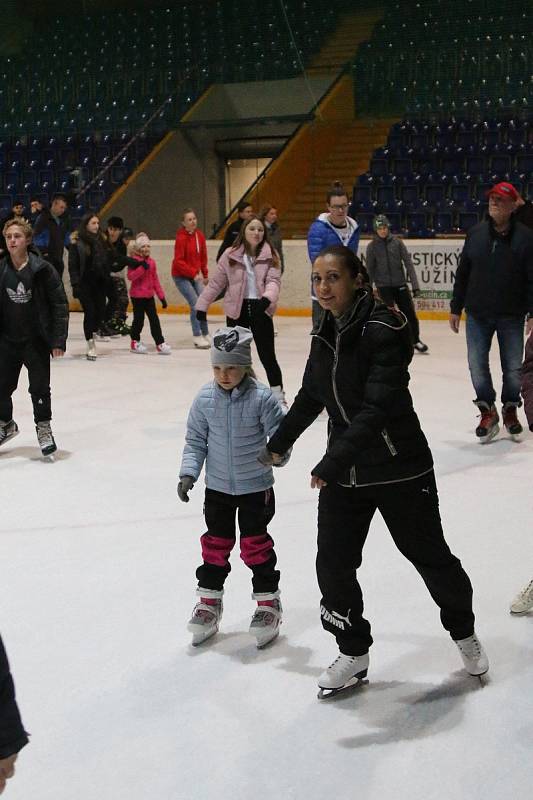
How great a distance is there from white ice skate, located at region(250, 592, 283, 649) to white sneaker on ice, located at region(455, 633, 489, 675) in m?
Result: 0.71

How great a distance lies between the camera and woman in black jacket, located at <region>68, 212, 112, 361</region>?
40.2 feet

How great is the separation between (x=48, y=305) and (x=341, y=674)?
13.1 ft

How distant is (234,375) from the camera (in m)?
3.89

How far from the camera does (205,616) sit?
395 centimetres

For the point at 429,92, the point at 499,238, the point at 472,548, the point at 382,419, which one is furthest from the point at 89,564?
the point at 429,92

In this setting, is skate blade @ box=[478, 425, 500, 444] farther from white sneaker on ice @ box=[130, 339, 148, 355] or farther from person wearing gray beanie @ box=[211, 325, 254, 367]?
white sneaker on ice @ box=[130, 339, 148, 355]

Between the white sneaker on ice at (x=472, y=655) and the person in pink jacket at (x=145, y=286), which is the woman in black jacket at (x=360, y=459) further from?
the person in pink jacket at (x=145, y=286)

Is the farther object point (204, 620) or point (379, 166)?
point (379, 166)

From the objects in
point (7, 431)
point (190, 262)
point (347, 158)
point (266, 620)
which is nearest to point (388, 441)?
point (266, 620)

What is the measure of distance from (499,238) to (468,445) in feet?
4.48

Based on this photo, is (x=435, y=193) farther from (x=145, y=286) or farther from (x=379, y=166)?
(x=145, y=286)

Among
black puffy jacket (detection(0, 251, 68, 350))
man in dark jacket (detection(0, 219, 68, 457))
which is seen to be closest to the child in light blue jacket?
man in dark jacket (detection(0, 219, 68, 457))

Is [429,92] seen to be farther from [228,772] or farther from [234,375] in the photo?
[228,772]

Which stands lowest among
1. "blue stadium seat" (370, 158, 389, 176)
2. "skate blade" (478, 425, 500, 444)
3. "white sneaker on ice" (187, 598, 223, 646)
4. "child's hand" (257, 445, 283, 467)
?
"skate blade" (478, 425, 500, 444)
